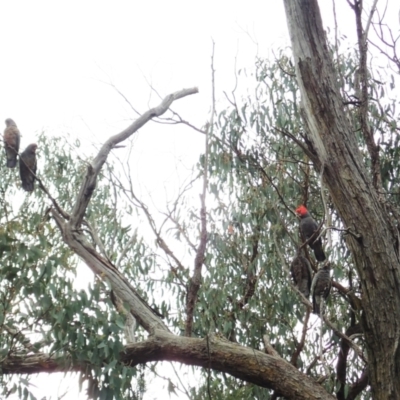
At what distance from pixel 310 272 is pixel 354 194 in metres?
0.67

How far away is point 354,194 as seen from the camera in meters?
2.68

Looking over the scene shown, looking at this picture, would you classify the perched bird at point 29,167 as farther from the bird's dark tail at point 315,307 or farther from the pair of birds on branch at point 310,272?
the bird's dark tail at point 315,307

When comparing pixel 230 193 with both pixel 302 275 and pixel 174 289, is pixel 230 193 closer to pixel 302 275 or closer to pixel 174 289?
pixel 174 289

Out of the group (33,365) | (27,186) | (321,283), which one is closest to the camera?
(33,365)

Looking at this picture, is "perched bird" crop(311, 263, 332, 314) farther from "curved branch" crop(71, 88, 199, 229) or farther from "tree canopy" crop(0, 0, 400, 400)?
"curved branch" crop(71, 88, 199, 229)

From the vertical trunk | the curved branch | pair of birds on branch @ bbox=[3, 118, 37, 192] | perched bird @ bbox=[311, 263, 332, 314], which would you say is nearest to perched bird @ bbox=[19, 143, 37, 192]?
pair of birds on branch @ bbox=[3, 118, 37, 192]

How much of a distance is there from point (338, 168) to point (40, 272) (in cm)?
141

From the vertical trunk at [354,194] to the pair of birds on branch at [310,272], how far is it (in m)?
0.21

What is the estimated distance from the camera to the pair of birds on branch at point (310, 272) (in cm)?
282

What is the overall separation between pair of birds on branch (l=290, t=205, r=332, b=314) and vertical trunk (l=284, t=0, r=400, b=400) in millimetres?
206

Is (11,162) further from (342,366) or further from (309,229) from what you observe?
(342,366)

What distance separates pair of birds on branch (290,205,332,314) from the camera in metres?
2.82

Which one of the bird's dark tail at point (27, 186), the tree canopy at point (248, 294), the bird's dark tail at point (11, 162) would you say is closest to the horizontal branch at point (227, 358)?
the tree canopy at point (248, 294)

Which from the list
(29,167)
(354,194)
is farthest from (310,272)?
(29,167)
